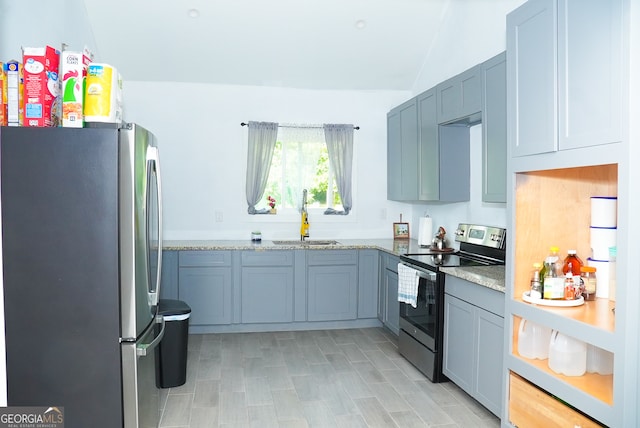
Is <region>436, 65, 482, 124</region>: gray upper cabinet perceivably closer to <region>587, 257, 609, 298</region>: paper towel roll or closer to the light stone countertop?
the light stone countertop

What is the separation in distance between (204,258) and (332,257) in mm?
1241

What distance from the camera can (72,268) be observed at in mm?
2197

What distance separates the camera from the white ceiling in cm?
430

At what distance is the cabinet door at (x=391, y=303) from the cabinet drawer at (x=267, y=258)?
955 millimetres

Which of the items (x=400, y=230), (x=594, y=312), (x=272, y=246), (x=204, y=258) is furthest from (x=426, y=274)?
(x=204, y=258)

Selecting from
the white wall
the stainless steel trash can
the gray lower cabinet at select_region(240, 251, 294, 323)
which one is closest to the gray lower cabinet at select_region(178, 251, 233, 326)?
the gray lower cabinet at select_region(240, 251, 294, 323)

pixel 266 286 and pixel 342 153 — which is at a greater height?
pixel 342 153

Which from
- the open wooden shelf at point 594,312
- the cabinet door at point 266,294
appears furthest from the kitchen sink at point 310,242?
the open wooden shelf at point 594,312

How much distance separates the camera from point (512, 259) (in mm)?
2594

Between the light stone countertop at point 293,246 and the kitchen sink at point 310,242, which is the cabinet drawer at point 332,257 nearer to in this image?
the light stone countertop at point 293,246

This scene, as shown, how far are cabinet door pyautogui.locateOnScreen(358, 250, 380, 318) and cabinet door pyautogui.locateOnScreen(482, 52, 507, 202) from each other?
65.9 inches

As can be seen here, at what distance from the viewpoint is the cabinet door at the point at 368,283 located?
16.2 feet

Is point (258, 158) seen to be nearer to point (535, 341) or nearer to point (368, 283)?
point (368, 283)

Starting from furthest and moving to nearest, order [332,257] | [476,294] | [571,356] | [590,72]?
[332,257] < [476,294] < [571,356] < [590,72]
